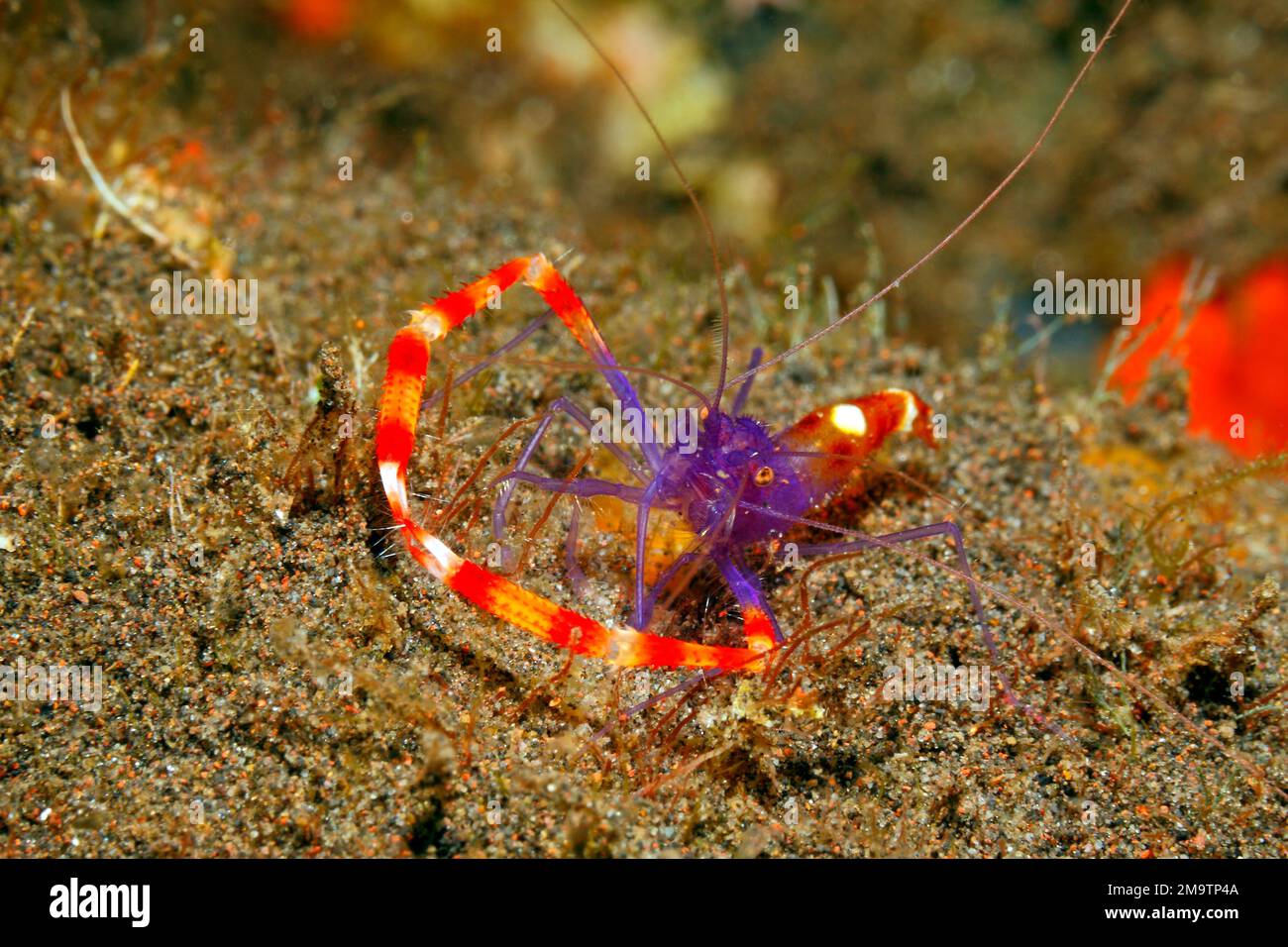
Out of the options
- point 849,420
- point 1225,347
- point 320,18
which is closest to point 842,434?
point 849,420

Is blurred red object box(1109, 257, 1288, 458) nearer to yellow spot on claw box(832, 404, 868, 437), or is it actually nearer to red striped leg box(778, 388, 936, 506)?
red striped leg box(778, 388, 936, 506)

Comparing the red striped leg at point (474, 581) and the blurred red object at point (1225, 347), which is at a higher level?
the blurred red object at point (1225, 347)

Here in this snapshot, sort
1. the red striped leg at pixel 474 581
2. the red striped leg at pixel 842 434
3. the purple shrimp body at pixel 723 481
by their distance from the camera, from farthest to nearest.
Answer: the red striped leg at pixel 842 434 < the purple shrimp body at pixel 723 481 < the red striped leg at pixel 474 581

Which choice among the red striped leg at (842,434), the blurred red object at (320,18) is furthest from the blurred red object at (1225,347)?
the blurred red object at (320,18)

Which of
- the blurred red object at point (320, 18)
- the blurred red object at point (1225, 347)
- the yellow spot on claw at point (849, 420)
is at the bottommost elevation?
the yellow spot on claw at point (849, 420)

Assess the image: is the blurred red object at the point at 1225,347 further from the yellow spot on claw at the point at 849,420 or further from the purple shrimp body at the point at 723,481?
the purple shrimp body at the point at 723,481
